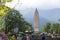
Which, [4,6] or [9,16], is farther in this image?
[9,16]

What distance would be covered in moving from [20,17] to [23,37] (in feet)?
8.13

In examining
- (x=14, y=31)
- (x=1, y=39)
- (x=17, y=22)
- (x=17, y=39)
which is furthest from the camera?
(x=17, y=22)

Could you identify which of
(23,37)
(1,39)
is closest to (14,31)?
(23,37)

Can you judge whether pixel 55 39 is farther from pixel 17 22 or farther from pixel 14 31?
pixel 17 22

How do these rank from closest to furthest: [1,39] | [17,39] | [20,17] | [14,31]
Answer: [1,39]
[17,39]
[14,31]
[20,17]

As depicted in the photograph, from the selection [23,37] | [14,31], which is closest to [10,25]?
[14,31]

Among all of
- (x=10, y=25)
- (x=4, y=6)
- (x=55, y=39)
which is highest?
(x=4, y=6)

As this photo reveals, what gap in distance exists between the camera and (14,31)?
7535mm

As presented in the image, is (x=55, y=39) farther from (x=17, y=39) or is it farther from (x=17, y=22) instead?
(x=17, y=22)

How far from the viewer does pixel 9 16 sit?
28.0 feet

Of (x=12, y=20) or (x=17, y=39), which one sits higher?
(x=12, y=20)

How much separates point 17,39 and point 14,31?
703 mm

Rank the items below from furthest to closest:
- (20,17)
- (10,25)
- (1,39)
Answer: (20,17), (10,25), (1,39)

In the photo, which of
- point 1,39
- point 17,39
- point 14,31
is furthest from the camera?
point 14,31
